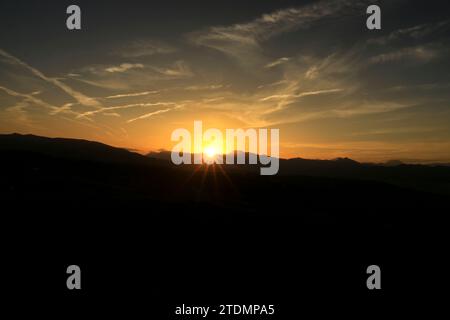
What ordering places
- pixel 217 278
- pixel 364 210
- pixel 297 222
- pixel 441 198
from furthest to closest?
1. pixel 441 198
2. pixel 364 210
3. pixel 297 222
4. pixel 217 278

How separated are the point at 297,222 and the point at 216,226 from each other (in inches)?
273

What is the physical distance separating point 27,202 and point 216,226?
1254cm

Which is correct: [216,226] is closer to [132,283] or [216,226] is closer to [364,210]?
[132,283]

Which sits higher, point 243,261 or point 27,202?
point 27,202

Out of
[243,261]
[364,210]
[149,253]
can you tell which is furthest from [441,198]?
[149,253]

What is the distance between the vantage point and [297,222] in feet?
82.3
